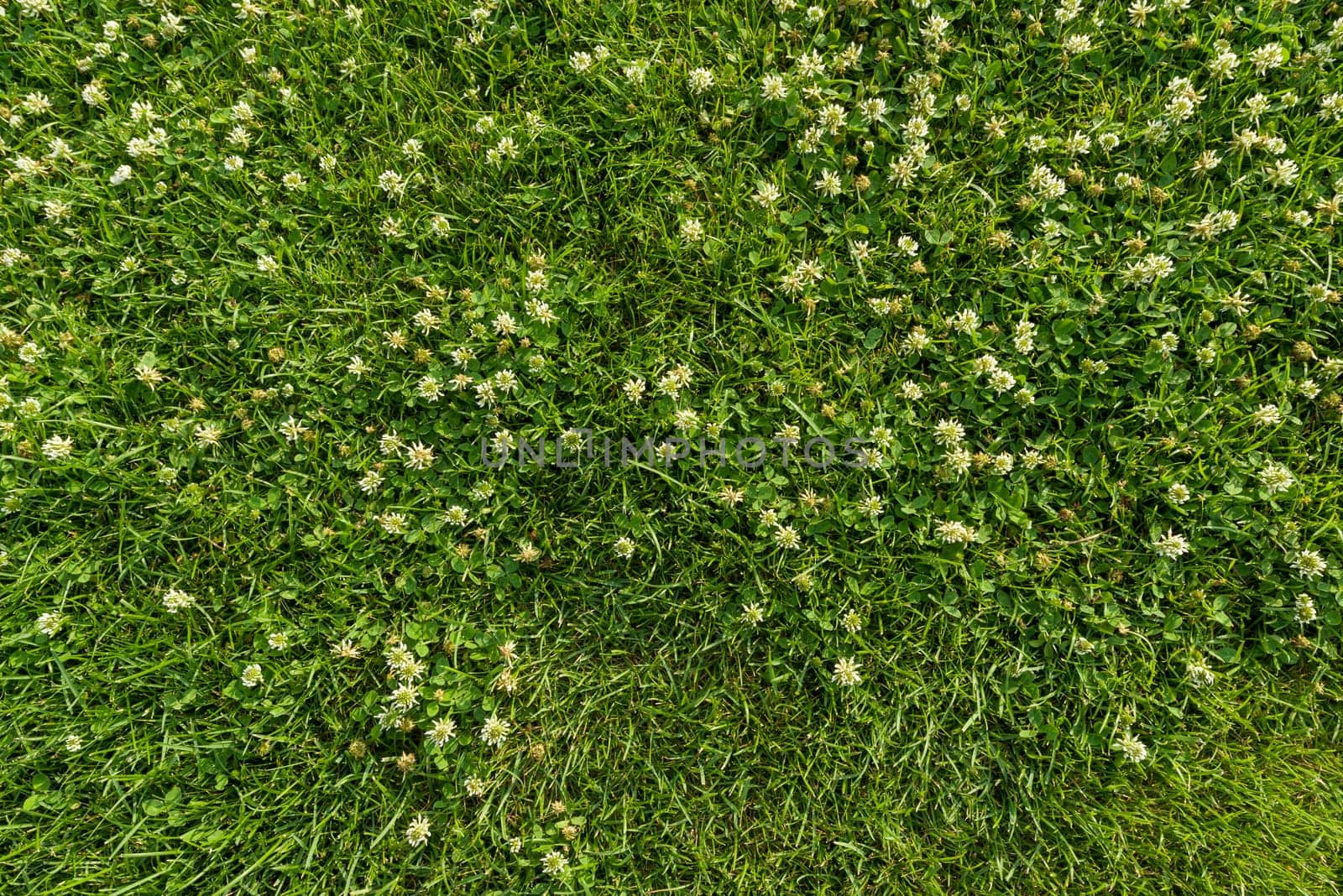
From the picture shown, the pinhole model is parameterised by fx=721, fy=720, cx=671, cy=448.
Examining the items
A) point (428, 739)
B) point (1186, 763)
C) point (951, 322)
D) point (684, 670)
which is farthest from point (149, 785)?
point (1186, 763)

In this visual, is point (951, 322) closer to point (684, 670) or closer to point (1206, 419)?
point (1206, 419)

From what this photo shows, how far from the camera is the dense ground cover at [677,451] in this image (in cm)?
254

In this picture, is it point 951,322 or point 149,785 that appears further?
point 951,322

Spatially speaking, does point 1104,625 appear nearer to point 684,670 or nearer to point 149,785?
point 684,670

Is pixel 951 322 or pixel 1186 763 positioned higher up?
pixel 951 322

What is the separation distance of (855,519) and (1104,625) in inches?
37.5

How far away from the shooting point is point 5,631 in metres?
2.61

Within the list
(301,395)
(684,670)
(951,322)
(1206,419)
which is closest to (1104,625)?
(1206,419)

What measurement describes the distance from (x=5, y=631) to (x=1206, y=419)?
14.6ft

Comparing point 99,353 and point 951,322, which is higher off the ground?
point 951,322

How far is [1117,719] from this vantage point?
2535 mm

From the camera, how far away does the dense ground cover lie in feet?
8.33

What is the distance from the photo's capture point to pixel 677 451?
265cm

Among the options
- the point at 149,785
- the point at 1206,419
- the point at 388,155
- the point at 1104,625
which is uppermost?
the point at 388,155
